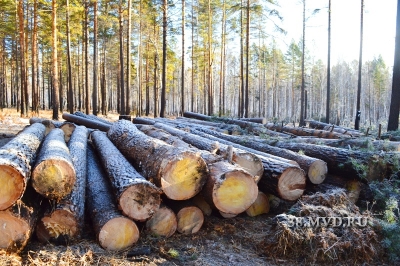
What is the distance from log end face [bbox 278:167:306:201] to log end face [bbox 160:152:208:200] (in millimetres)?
1280

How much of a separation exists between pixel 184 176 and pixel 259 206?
1.56m

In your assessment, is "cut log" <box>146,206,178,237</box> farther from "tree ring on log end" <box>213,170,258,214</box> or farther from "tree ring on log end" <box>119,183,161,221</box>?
"tree ring on log end" <box>213,170,258,214</box>

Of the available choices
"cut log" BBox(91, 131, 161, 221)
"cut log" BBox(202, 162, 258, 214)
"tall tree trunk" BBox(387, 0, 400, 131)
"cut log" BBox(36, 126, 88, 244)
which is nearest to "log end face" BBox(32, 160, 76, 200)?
"cut log" BBox(36, 126, 88, 244)

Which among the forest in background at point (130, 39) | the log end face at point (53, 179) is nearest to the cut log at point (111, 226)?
the log end face at point (53, 179)

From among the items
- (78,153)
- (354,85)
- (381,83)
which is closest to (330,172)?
(78,153)

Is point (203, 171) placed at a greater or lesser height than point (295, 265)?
greater

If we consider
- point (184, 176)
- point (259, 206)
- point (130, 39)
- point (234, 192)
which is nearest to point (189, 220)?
point (184, 176)

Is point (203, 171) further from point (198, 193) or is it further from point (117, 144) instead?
point (117, 144)

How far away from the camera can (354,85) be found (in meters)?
63.1

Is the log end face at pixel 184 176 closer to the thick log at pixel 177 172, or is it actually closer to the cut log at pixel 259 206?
the thick log at pixel 177 172

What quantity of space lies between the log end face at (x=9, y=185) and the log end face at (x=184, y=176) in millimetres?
1641

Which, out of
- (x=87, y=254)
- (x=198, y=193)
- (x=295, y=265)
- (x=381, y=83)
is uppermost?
(x=381, y=83)

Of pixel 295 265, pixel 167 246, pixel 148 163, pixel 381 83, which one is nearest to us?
pixel 295 265

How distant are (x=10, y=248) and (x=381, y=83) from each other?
5867 cm
